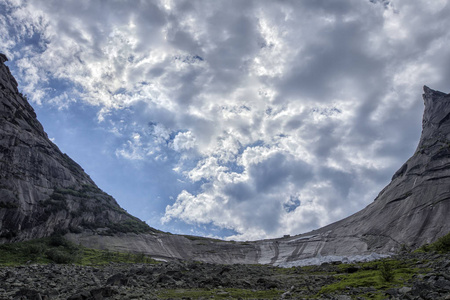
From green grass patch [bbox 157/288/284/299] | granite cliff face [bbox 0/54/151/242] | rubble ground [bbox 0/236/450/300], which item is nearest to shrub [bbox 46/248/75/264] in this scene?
granite cliff face [bbox 0/54/151/242]

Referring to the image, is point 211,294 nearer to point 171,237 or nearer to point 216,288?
point 216,288

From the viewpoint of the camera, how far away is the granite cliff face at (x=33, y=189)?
93.9m

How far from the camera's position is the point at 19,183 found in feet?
335

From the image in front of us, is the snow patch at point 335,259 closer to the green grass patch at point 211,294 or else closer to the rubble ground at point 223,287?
the rubble ground at point 223,287

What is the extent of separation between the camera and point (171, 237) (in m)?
155

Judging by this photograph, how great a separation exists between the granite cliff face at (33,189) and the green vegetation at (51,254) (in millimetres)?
6169

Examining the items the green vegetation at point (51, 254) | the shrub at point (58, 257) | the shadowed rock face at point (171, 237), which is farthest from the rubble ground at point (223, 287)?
the shadowed rock face at point (171, 237)

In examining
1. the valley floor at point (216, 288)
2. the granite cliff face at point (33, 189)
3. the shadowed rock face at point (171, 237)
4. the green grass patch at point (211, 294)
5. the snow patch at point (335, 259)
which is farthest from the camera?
the shadowed rock face at point (171, 237)

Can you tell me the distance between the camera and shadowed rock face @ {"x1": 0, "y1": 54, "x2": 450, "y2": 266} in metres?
101

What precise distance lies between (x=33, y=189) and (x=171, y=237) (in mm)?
68746

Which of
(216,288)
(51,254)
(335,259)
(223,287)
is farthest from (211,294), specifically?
(335,259)

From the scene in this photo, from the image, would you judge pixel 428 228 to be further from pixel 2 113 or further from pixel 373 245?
pixel 2 113

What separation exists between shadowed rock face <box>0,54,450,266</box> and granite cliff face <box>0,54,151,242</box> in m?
0.32

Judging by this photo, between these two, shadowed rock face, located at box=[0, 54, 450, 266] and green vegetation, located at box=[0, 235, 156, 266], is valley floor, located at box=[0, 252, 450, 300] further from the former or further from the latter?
shadowed rock face, located at box=[0, 54, 450, 266]
